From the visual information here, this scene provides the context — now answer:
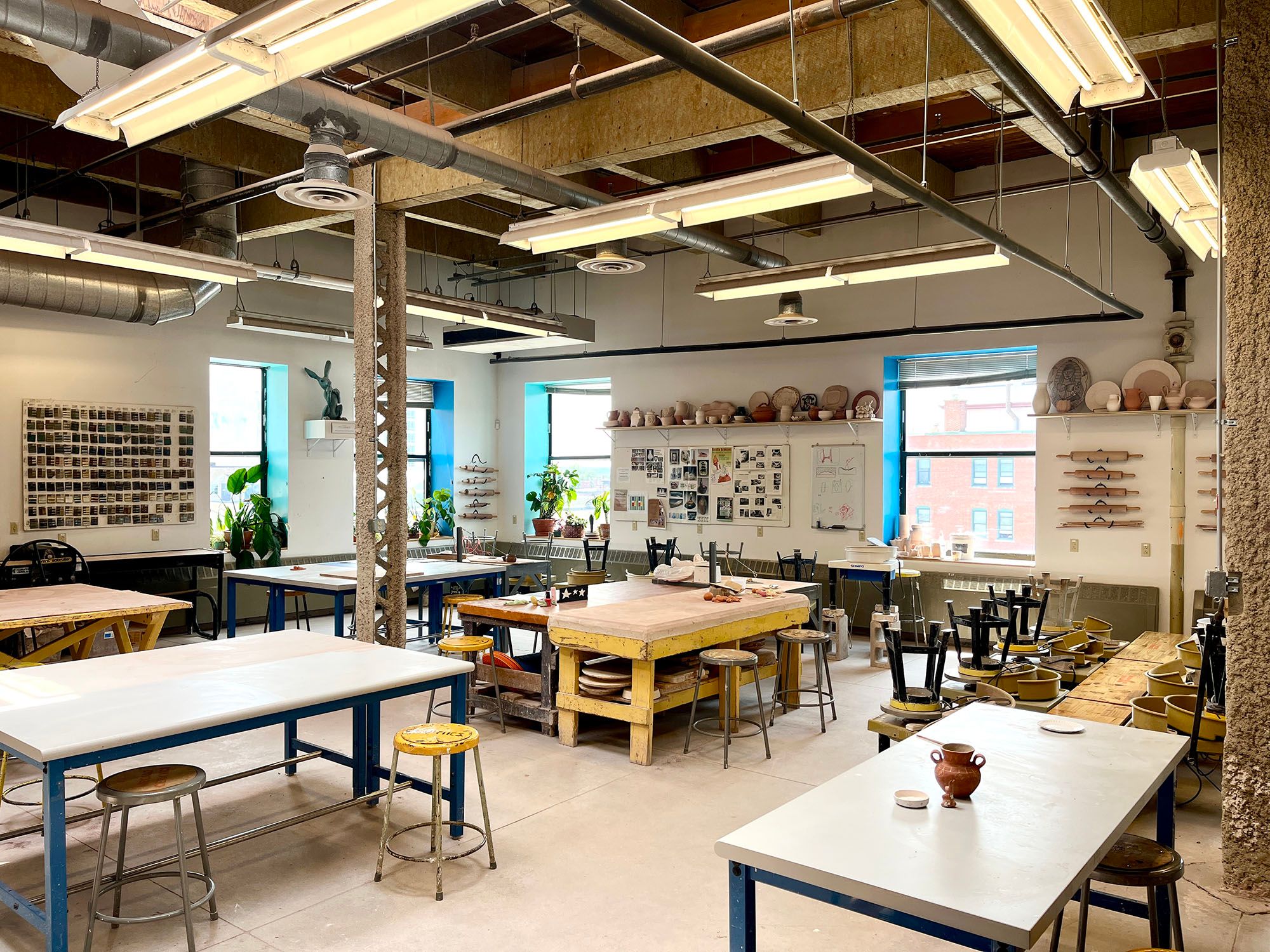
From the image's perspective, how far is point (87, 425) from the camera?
9.16 metres

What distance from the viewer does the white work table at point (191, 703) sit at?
117 inches

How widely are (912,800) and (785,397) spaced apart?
8.32 m

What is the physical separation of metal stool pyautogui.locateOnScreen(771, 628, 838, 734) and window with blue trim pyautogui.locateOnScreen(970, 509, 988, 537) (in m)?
3.45

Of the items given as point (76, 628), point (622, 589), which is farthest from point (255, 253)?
point (622, 589)

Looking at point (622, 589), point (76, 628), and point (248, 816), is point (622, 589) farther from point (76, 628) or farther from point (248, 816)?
point (76, 628)

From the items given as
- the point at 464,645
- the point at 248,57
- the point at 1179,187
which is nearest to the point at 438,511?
the point at 464,645

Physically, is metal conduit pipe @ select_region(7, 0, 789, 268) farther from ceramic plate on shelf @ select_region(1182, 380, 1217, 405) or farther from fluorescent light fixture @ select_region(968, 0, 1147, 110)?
A: ceramic plate on shelf @ select_region(1182, 380, 1217, 405)

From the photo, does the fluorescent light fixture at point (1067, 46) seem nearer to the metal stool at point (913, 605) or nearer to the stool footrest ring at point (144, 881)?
the stool footrest ring at point (144, 881)

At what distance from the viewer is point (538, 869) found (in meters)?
4.00

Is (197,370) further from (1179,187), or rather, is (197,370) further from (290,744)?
(1179,187)

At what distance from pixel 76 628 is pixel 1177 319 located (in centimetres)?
951

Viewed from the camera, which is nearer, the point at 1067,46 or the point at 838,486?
the point at 1067,46

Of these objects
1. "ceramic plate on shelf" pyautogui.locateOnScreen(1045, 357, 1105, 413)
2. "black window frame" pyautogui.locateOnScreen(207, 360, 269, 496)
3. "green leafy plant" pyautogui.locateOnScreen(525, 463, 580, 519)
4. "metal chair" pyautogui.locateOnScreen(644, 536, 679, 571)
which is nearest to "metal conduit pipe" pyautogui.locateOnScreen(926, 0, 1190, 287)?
"ceramic plate on shelf" pyautogui.locateOnScreen(1045, 357, 1105, 413)

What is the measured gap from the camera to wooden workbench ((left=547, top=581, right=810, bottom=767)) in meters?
5.53
